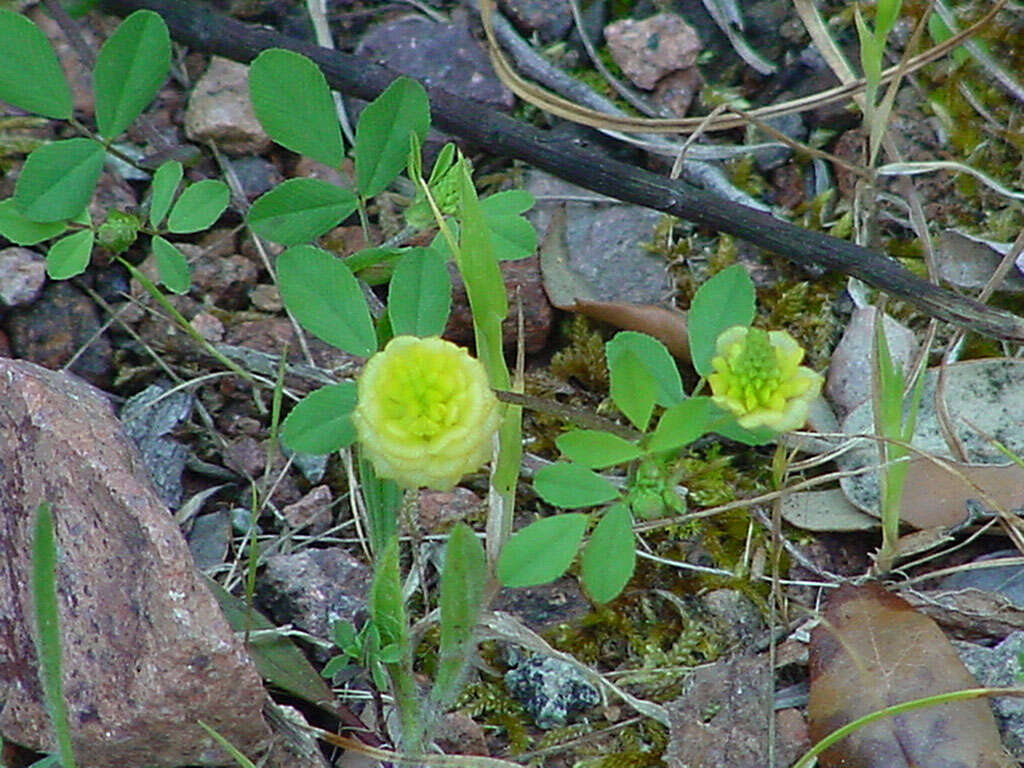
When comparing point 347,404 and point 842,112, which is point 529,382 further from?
point 842,112

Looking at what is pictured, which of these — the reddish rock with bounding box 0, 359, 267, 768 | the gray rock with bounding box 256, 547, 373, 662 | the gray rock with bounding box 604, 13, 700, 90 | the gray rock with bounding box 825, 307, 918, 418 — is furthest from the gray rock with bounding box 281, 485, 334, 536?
the gray rock with bounding box 604, 13, 700, 90

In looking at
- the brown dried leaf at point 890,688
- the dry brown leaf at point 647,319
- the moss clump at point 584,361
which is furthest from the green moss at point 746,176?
the brown dried leaf at point 890,688

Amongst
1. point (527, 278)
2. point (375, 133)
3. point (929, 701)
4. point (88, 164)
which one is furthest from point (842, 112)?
point (88, 164)

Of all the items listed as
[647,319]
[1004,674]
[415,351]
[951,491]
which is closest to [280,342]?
[647,319]

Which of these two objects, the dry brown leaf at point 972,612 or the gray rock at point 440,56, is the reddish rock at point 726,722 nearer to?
the dry brown leaf at point 972,612

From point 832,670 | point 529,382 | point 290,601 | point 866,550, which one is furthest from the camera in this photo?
point 529,382
